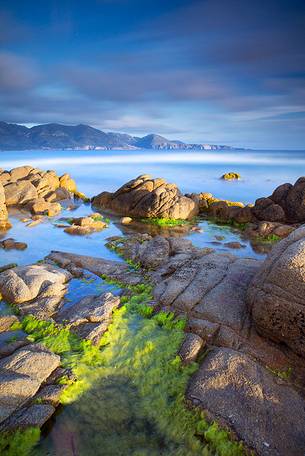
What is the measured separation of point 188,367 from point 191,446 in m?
2.53

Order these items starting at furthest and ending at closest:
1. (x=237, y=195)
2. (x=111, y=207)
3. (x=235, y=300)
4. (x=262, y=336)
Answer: (x=237, y=195) → (x=111, y=207) → (x=235, y=300) → (x=262, y=336)

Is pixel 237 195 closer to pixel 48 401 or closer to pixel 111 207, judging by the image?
pixel 111 207

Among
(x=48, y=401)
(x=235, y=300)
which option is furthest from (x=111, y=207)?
(x=48, y=401)

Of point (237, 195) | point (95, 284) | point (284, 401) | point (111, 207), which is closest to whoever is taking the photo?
point (284, 401)

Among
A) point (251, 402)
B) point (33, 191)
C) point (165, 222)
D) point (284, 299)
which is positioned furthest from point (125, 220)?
point (251, 402)

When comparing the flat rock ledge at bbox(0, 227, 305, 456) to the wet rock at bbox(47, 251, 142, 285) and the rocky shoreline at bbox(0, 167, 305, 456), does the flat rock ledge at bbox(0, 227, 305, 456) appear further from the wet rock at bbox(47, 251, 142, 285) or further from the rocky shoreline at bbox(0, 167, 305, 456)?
the wet rock at bbox(47, 251, 142, 285)

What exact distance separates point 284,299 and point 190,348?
3.46m

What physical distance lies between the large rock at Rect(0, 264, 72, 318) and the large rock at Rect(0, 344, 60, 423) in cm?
307

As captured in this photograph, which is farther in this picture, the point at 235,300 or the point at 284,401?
the point at 235,300

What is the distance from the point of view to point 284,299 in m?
10.2

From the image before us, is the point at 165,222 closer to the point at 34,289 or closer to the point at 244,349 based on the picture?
the point at 34,289

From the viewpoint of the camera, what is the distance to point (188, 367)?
10109 millimetres

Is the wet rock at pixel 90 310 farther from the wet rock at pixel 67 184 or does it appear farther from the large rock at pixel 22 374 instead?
the wet rock at pixel 67 184

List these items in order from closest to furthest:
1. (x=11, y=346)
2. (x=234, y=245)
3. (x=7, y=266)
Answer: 1. (x=11, y=346)
2. (x=7, y=266)
3. (x=234, y=245)
